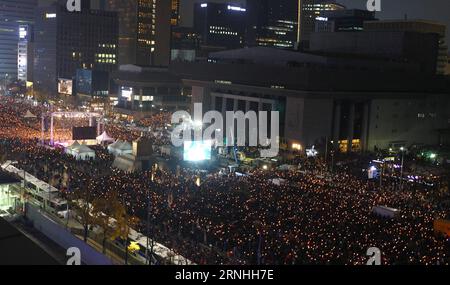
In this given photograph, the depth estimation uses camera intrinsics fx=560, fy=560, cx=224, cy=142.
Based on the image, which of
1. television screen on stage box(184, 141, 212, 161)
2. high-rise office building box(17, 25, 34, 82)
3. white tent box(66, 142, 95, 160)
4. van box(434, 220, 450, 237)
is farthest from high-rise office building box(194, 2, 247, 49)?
van box(434, 220, 450, 237)

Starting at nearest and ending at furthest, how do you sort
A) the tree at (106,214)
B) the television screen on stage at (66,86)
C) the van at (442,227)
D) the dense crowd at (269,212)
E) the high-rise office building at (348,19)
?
the dense crowd at (269,212) < the tree at (106,214) < the van at (442,227) < the high-rise office building at (348,19) < the television screen on stage at (66,86)

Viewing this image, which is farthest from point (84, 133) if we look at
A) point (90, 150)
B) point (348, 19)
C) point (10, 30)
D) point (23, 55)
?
point (10, 30)

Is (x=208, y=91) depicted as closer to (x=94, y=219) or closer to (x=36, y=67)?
(x=94, y=219)

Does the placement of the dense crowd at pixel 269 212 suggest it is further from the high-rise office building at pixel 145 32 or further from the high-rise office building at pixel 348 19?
the high-rise office building at pixel 145 32

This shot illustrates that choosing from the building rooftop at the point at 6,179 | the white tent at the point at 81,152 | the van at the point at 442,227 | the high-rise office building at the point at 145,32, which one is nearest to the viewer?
the van at the point at 442,227

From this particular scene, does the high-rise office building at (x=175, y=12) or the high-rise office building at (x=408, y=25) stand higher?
the high-rise office building at (x=175, y=12)

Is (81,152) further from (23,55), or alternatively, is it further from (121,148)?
(23,55)

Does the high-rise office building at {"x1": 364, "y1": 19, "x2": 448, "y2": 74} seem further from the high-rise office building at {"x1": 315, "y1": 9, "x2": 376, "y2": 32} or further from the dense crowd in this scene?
the dense crowd

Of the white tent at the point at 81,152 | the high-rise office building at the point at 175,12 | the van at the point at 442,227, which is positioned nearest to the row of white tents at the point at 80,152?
the white tent at the point at 81,152
